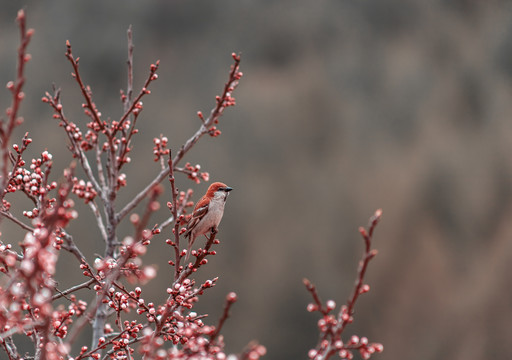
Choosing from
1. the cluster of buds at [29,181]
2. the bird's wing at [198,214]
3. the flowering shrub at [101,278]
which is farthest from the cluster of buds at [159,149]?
the cluster of buds at [29,181]

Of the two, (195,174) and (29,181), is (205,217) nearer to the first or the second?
(195,174)

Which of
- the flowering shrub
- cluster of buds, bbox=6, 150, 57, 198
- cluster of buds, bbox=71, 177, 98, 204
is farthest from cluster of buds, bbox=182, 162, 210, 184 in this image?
cluster of buds, bbox=6, 150, 57, 198

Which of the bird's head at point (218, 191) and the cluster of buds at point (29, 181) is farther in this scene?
the bird's head at point (218, 191)

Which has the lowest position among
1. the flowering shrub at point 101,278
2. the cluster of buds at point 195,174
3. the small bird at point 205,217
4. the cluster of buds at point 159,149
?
the flowering shrub at point 101,278

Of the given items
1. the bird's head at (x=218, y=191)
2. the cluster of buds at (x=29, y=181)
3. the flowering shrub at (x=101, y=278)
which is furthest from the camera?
the bird's head at (x=218, y=191)

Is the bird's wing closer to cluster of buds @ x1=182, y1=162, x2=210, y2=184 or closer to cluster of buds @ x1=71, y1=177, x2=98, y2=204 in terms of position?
cluster of buds @ x1=182, y1=162, x2=210, y2=184

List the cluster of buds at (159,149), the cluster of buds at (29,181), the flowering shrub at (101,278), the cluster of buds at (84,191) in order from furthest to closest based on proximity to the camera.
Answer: the cluster of buds at (159,149), the cluster of buds at (84,191), the cluster of buds at (29,181), the flowering shrub at (101,278)

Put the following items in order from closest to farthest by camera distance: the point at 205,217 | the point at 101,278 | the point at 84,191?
the point at 101,278 → the point at 84,191 → the point at 205,217

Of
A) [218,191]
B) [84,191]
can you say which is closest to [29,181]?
[84,191]

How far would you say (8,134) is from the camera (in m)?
0.55

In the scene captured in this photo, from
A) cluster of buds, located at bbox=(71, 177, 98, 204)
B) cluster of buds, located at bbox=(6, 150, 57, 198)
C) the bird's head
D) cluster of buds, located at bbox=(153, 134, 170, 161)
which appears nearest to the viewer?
cluster of buds, located at bbox=(6, 150, 57, 198)

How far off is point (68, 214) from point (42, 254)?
0.06 meters

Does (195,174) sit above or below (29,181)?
above

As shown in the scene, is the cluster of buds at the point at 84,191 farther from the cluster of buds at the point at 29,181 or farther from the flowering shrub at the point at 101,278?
the cluster of buds at the point at 29,181
